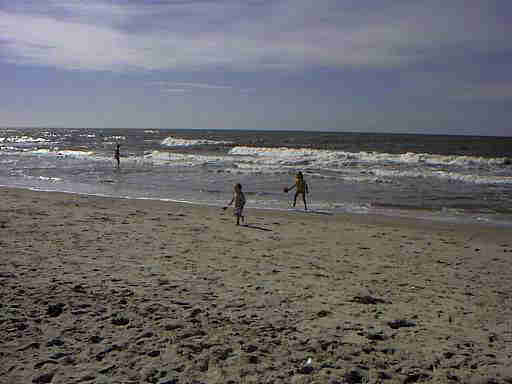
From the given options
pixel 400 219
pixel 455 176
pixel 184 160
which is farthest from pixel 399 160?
pixel 400 219

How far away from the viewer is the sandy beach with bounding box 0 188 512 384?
3.87m

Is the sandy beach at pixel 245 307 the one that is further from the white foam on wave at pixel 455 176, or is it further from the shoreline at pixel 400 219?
the white foam on wave at pixel 455 176

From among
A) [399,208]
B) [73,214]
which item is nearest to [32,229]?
[73,214]

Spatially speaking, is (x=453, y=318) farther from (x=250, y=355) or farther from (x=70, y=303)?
(x=70, y=303)

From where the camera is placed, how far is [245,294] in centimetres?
563

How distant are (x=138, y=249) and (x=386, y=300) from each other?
4.12 metres

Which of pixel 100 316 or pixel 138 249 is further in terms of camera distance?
pixel 138 249

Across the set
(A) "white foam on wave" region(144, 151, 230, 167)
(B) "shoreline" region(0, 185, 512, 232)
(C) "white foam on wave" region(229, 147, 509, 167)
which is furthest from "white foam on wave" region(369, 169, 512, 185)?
(A) "white foam on wave" region(144, 151, 230, 167)

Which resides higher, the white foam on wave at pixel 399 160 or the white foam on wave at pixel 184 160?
the white foam on wave at pixel 399 160

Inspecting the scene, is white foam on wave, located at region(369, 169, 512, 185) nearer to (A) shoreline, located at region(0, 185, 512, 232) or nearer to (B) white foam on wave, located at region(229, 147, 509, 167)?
(B) white foam on wave, located at region(229, 147, 509, 167)

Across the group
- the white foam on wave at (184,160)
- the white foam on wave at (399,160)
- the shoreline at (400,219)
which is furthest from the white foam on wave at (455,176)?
the white foam on wave at (184,160)

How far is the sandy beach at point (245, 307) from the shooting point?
3.87 metres

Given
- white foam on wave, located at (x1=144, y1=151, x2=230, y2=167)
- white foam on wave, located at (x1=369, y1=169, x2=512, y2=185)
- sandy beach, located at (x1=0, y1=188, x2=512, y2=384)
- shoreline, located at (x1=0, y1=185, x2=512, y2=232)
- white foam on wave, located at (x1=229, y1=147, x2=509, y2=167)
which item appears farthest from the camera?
white foam on wave, located at (x1=229, y1=147, x2=509, y2=167)

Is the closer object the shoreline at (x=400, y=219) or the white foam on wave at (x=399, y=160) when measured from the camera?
the shoreline at (x=400, y=219)
